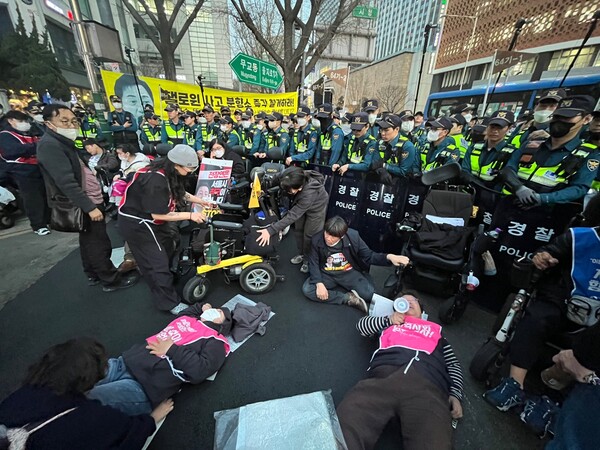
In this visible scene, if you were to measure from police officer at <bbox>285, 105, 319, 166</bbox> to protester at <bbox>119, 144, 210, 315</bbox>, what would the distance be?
10.1 ft

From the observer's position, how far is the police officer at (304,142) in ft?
17.8

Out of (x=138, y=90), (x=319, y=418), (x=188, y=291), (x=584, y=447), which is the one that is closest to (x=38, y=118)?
(x=138, y=90)

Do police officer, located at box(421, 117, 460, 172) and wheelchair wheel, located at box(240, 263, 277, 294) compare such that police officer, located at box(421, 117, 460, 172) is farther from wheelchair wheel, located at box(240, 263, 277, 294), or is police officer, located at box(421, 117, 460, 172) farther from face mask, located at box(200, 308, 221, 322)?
face mask, located at box(200, 308, 221, 322)

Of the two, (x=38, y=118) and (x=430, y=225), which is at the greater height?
(x=38, y=118)

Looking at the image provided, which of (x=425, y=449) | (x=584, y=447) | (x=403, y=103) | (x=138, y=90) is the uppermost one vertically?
(x=403, y=103)

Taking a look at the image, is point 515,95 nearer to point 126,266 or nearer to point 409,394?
point 409,394

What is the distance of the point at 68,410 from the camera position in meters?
1.10

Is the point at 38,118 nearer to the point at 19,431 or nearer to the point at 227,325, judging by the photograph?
the point at 227,325

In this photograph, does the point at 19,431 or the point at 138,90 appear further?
the point at 138,90

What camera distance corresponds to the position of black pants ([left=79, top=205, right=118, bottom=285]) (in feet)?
9.84

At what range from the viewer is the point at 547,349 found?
2.05 meters

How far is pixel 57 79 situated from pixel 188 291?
28.3 metres

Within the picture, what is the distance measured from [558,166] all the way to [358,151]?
263cm

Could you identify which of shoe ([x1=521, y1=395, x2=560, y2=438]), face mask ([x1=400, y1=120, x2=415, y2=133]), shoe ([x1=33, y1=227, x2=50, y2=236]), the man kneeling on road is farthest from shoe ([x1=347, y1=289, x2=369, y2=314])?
shoe ([x1=33, y1=227, x2=50, y2=236])
